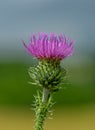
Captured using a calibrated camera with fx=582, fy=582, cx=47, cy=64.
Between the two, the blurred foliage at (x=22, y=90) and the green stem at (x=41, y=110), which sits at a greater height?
the blurred foliage at (x=22, y=90)

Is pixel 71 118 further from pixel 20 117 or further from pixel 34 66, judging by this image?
pixel 34 66

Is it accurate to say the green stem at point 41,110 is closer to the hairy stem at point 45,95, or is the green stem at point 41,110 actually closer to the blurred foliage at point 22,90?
the hairy stem at point 45,95

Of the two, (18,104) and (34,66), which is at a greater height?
(18,104)

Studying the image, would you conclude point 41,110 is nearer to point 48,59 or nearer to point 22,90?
point 48,59

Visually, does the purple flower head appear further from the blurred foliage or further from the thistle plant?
the blurred foliage

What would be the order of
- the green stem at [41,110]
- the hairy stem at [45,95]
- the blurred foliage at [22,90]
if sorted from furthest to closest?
the blurred foliage at [22,90] < the hairy stem at [45,95] < the green stem at [41,110]

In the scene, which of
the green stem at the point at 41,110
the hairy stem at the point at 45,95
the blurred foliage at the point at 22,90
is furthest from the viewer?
the blurred foliage at the point at 22,90

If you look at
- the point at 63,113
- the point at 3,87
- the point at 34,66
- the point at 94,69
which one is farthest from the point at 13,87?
the point at 34,66

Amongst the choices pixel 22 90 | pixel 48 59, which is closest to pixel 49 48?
pixel 48 59

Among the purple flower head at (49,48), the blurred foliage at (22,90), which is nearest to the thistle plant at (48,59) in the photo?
the purple flower head at (49,48)
